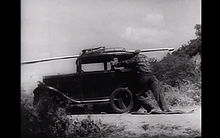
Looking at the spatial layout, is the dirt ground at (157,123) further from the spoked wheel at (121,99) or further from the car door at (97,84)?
the car door at (97,84)

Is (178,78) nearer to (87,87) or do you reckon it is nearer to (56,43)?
(87,87)

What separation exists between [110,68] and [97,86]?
1.04ft

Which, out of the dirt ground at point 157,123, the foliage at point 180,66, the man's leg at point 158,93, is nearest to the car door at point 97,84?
the dirt ground at point 157,123

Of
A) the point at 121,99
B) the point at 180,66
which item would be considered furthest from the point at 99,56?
the point at 180,66

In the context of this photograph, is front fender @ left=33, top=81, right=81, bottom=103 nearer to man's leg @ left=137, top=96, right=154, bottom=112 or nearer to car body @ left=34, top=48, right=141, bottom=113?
car body @ left=34, top=48, right=141, bottom=113

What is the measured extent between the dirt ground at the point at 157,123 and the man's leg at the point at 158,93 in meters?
0.13

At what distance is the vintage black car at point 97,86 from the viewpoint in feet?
19.2

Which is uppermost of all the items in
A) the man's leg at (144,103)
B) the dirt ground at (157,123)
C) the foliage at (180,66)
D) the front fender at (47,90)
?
the foliage at (180,66)

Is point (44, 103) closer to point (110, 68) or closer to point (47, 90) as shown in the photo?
point (47, 90)

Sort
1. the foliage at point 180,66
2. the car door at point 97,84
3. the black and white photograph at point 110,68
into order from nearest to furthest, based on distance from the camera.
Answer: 1. the black and white photograph at point 110,68
2. the car door at point 97,84
3. the foliage at point 180,66

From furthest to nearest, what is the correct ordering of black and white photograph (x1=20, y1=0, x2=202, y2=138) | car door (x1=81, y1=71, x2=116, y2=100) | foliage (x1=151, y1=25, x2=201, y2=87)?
foliage (x1=151, y1=25, x2=201, y2=87)
car door (x1=81, y1=71, x2=116, y2=100)
black and white photograph (x1=20, y1=0, x2=202, y2=138)

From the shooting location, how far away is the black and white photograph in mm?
5750

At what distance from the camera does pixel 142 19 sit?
5.94 meters

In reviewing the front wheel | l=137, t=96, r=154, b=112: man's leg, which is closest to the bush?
l=137, t=96, r=154, b=112: man's leg
